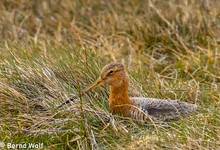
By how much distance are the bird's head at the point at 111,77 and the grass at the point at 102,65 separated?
192 millimetres

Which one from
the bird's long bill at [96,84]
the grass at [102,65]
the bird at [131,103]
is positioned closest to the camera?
the grass at [102,65]

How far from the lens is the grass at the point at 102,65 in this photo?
5621mm

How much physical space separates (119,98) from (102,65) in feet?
3.25

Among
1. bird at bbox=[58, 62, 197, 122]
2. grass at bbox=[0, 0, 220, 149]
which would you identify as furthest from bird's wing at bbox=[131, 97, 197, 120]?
grass at bbox=[0, 0, 220, 149]

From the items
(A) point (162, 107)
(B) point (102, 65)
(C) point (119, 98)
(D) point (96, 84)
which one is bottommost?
(A) point (162, 107)

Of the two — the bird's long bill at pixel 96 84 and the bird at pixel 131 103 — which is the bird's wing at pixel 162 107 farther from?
the bird's long bill at pixel 96 84

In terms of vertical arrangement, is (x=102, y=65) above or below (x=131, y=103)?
above

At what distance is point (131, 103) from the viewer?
618 cm

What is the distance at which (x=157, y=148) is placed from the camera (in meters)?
5.21

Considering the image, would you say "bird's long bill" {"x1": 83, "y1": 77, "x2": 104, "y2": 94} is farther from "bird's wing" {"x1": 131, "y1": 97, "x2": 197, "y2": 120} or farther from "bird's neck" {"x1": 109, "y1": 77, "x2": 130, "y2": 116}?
"bird's wing" {"x1": 131, "y1": 97, "x2": 197, "y2": 120}

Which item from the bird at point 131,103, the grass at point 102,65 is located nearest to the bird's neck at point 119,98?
the bird at point 131,103

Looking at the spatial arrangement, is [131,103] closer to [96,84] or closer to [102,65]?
[96,84]

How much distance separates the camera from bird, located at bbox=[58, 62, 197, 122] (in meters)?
6.04

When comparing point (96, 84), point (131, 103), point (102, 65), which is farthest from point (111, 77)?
point (102, 65)
